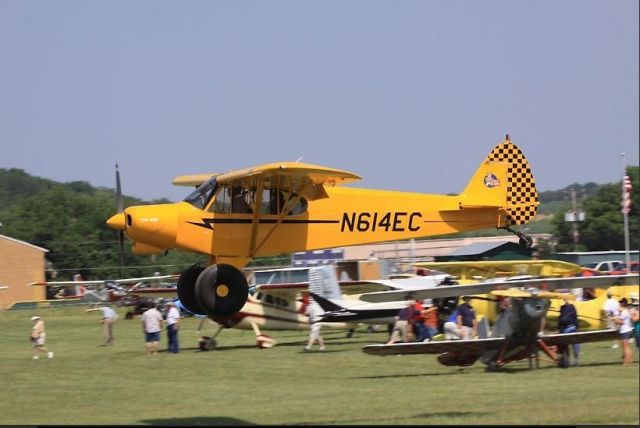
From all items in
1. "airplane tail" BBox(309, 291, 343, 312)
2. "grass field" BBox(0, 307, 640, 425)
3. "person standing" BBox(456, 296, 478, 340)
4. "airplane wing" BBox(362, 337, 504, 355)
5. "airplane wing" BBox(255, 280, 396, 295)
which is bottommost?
"grass field" BBox(0, 307, 640, 425)

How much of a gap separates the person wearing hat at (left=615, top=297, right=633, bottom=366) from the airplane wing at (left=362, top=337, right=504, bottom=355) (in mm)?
2321

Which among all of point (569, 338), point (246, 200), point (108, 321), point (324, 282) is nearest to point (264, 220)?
point (246, 200)

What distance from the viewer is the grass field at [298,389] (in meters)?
15.2

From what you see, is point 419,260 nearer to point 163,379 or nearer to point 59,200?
point 59,200

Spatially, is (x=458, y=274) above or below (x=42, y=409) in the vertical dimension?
above

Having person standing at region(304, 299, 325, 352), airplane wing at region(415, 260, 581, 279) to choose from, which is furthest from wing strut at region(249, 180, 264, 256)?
airplane wing at region(415, 260, 581, 279)

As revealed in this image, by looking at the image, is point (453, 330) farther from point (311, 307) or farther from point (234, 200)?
point (234, 200)

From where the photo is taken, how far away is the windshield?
1466 cm

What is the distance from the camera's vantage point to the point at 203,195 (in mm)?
14773

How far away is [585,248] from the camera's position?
5091cm

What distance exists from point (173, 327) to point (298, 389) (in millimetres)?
7137

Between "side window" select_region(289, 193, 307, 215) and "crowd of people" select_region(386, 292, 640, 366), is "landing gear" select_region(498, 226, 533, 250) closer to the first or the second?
"side window" select_region(289, 193, 307, 215)

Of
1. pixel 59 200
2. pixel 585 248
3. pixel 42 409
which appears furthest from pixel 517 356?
pixel 585 248

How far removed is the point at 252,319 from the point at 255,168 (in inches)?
553
